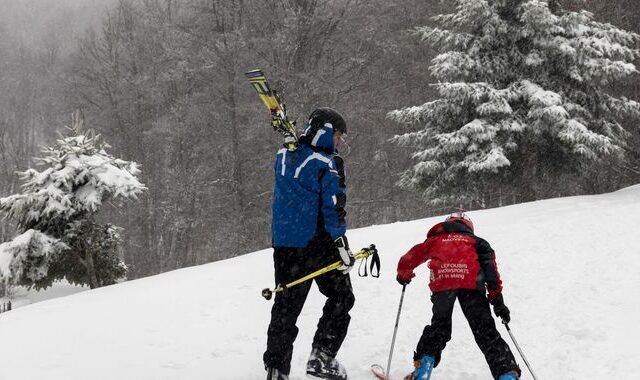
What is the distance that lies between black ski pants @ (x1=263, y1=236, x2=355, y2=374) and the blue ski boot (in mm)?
670

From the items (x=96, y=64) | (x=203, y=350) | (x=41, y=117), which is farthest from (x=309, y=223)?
(x=41, y=117)

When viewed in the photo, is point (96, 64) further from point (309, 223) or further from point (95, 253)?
point (309, 223)

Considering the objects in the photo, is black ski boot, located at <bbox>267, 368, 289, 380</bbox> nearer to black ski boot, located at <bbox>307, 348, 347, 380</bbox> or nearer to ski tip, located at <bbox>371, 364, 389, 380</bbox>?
black ski boot, located at <bbox>307, 348, 347, 380</bbox>

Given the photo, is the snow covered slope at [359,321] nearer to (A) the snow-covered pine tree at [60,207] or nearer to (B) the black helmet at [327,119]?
(B) the black helmet at [327,119]

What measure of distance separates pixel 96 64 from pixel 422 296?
121ft

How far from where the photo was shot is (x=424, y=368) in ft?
14.5

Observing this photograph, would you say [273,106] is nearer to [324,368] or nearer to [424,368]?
[324,368]

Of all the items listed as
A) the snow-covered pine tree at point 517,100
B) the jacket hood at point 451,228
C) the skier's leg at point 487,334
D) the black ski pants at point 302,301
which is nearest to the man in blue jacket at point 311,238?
the black ski pants at point 302,301

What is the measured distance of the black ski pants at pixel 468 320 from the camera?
4.36m

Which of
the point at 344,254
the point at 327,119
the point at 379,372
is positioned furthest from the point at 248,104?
the point at 344,254

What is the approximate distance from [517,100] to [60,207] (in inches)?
440

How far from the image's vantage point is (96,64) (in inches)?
1505

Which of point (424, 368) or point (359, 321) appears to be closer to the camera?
point (424, 368)

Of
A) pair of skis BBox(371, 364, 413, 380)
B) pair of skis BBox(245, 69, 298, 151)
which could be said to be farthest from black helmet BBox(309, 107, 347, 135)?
pair of skis BBox(371, 364, 413, 380)
